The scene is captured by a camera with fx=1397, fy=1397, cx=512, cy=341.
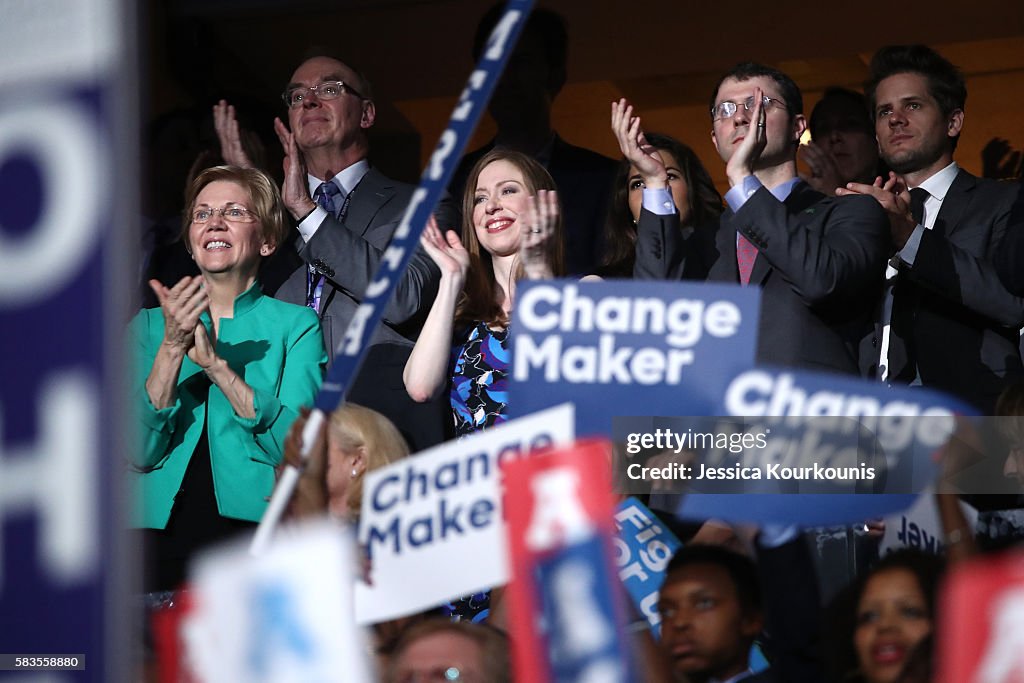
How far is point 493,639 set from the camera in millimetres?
2480

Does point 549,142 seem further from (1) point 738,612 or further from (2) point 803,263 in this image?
(1) point 738,612

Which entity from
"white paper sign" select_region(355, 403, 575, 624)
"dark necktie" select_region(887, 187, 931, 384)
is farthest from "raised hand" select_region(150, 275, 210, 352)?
"dark necktie" select_region(887, 187, 931, 384)

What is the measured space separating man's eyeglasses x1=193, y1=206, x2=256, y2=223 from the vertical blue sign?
200cm

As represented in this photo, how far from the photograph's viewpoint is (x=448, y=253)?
3168 millimetres

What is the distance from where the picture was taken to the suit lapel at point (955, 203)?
333cm

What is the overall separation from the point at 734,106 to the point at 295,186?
1.09m

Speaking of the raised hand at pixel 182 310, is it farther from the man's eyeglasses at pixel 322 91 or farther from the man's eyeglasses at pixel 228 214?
the man's eyeglasses at pixel 322 91

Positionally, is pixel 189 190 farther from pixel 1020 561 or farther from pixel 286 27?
pixel 1020 561

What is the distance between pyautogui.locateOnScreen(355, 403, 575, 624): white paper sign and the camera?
2213 mm

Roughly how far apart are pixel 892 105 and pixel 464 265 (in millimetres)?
1154

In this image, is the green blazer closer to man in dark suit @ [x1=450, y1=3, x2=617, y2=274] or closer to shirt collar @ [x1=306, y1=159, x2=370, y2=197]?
shirt collar @ [x1=306, y1=159, x2=370, y2=197]

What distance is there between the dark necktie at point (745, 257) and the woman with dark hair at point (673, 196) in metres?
0.43

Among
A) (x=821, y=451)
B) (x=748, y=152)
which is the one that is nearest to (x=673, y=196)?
(x=748, y=152)

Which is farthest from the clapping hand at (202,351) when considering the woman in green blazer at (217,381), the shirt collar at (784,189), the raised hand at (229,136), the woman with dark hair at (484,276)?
the shirt collar at (784,189)
